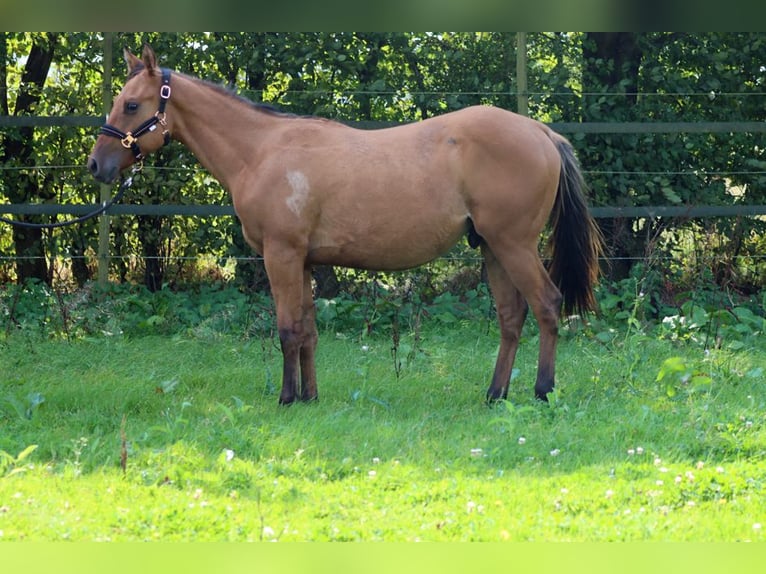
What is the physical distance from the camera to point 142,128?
5.82 meters

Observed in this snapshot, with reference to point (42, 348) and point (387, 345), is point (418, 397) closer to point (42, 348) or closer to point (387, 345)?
point (387, 345)

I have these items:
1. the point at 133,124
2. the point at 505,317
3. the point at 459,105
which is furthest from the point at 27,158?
the point at 505,317

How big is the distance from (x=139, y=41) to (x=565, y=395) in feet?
20.3

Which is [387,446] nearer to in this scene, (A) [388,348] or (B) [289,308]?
(B) [289,308]

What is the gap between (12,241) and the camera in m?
10.2

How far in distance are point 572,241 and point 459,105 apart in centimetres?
376

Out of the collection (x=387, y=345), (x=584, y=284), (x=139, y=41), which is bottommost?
(x=387, y=345)

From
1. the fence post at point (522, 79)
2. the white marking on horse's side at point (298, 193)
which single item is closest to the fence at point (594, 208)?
the fence post at point (522, 79)

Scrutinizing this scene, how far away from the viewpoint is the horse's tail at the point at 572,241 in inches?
229

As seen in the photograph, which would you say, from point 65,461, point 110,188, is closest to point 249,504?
point 65,461

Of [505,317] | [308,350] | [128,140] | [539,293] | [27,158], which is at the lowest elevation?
[308,350]

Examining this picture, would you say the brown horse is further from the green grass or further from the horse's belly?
the green grass

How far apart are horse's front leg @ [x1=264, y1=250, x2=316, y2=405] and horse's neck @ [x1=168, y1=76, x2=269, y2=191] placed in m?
0.69

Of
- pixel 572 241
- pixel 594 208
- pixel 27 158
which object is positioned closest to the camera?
pixel 572 241
